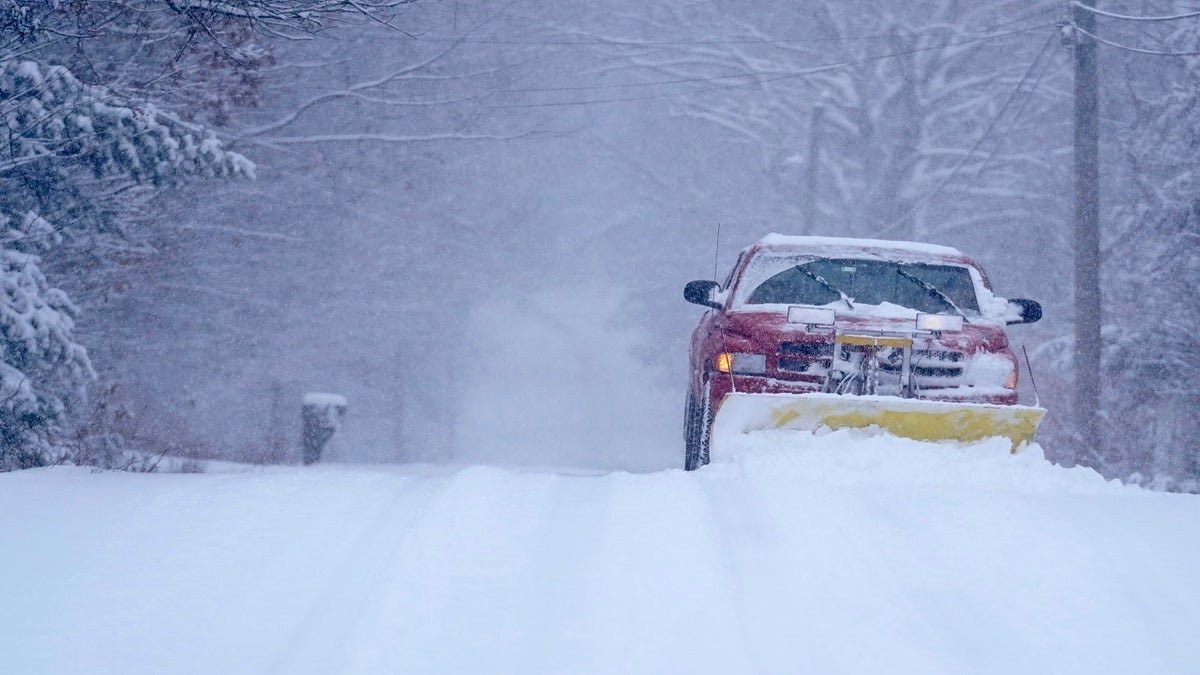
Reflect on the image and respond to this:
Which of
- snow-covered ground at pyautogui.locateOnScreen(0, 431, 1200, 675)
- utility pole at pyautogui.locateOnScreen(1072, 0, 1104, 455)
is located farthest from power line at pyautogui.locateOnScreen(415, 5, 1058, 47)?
snow-covered ground at pyautogui.locateOnScreen(0, 431, 1200, 675)

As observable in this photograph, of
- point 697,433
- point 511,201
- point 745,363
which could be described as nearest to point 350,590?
point 745,363

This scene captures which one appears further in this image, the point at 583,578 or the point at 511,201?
the point at 511,201

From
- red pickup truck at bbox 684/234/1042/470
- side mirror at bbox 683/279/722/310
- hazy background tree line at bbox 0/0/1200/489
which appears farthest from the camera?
hazy background tree line at bbox 0/0/1200/489

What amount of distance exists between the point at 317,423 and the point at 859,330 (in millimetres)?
9620

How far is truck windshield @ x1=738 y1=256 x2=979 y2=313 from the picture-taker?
30.2 feet

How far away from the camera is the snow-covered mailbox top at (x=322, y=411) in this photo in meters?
16.4

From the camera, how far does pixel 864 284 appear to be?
367 inches

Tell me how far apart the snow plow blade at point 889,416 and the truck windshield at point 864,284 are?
1479 millimetres

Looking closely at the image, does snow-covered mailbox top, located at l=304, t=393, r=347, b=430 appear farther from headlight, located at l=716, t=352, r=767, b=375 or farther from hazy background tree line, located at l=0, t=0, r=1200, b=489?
headlight, located at l=716, t=352, r=767, b=375

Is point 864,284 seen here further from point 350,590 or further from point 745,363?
point 350,590

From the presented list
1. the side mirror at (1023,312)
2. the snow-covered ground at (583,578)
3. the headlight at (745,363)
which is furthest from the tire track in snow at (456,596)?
the side mirror at (1023,312)

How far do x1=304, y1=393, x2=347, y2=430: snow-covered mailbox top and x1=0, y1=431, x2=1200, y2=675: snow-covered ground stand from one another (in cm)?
944

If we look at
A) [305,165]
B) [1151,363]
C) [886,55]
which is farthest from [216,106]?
[886,55]

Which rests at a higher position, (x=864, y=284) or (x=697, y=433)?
(x=864, y=284)
